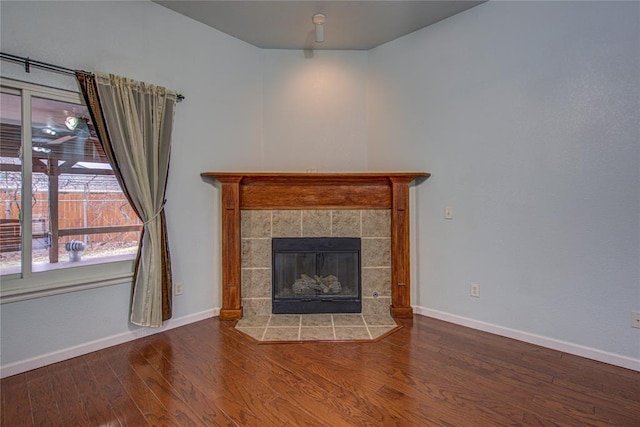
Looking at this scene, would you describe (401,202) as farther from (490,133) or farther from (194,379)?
(194,379)

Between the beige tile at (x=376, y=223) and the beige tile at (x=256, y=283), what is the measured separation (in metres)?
1.09

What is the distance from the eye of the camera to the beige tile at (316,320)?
2.95m

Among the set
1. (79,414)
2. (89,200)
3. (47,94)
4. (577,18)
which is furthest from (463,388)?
(47,94)

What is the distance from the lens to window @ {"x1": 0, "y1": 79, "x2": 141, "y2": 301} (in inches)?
83.8

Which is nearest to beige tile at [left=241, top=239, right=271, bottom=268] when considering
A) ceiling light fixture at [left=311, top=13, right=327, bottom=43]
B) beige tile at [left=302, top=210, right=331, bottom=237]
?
beige tile at [left=302, top=210, right=331, bottom=237]

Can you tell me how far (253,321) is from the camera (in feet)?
9.92

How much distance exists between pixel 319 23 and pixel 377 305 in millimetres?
2776

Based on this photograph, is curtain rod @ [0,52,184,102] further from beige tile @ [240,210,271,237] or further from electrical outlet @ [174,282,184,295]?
electrical outlet @ [174,282,184,295]

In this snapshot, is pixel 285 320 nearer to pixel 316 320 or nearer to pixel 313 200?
pixel 316 320

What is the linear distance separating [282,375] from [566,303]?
2181 millimetres

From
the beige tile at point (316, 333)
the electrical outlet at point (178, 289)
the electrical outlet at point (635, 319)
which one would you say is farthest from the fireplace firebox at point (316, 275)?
the electrical outlet at point (635, 319)

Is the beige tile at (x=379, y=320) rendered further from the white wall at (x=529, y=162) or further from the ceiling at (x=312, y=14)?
the ceiling at (x=312, y=14)

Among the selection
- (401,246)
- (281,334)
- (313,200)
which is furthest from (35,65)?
(401,246)

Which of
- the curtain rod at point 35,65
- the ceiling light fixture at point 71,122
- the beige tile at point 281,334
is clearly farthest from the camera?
the beige tile at point 281,334
